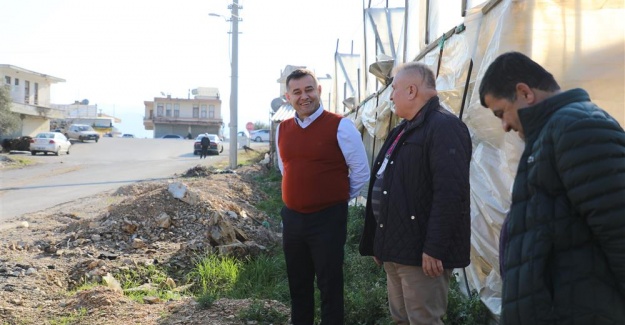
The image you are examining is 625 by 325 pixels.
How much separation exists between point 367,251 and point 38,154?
35.6 m

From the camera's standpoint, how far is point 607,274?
5.67 ft

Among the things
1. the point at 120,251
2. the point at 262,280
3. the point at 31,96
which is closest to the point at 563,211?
the point at 262,280

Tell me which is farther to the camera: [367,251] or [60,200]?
[60,200]

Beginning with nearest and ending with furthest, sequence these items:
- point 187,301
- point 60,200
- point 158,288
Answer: point 187,301, point 158,288, point 60,200

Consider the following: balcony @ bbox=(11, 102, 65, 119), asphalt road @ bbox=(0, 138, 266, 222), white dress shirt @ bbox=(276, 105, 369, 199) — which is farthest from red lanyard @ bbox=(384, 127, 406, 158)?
balcony @ bbox=(11, 102, 65, 119)

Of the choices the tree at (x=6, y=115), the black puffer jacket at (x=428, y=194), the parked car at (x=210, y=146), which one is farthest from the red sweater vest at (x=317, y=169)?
the tree at (x=6, y=115)

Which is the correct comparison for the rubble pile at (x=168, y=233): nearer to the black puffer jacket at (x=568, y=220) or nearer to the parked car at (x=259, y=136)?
the black puffer jacket at (x=568, y=220)

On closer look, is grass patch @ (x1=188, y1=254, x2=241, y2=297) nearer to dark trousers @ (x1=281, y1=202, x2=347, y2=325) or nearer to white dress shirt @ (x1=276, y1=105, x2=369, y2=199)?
dark trousers @ (x1=281, y1=202, x2=347, y2=325)

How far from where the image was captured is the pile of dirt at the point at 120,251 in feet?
14.8

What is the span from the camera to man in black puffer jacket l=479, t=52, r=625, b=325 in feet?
5.44

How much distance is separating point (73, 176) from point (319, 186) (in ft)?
64.8

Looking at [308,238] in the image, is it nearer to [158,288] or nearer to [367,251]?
[367,251]

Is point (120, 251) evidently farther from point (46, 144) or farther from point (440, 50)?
point (46, 144)

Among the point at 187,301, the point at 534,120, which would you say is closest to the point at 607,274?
the point at 534,120
